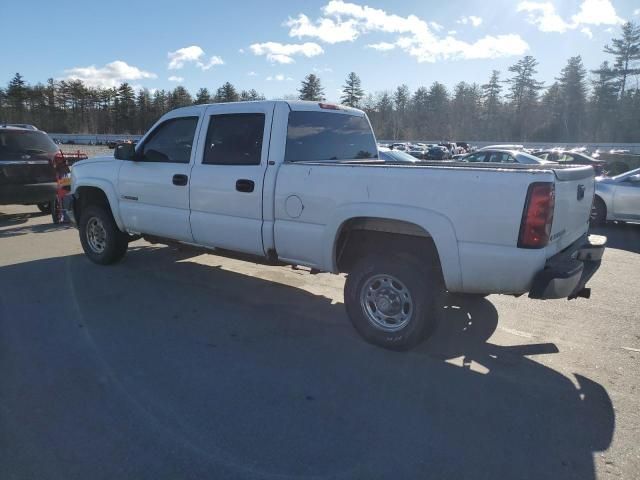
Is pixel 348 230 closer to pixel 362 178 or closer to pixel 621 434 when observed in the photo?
pixel 362 178

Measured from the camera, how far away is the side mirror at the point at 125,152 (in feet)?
19.3

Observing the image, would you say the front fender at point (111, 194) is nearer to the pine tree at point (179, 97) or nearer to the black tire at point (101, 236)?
the black tire at point (101, 236)

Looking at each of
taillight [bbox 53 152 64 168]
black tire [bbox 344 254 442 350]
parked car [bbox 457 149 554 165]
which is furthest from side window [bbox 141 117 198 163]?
parked car [bbox 457 149 554 165]

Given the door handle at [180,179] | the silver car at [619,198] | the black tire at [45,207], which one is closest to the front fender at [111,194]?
the door handle at [180,179]

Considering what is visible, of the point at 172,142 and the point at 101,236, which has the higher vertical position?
the point at 172,142

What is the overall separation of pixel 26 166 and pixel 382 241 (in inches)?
340

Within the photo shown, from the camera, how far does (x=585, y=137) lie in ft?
234

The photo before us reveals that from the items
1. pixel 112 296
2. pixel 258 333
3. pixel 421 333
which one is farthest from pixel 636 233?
pixel 112 296

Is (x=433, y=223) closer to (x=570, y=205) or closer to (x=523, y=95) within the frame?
(x=570, y=205)

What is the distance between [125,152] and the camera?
19.4ft

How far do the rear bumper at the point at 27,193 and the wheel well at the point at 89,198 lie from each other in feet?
12.4

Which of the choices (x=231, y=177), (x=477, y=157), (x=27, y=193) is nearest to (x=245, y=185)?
(x=231, y=177)

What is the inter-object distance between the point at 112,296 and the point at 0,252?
340cm

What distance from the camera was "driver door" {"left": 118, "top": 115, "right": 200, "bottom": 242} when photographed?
5.43 metres
